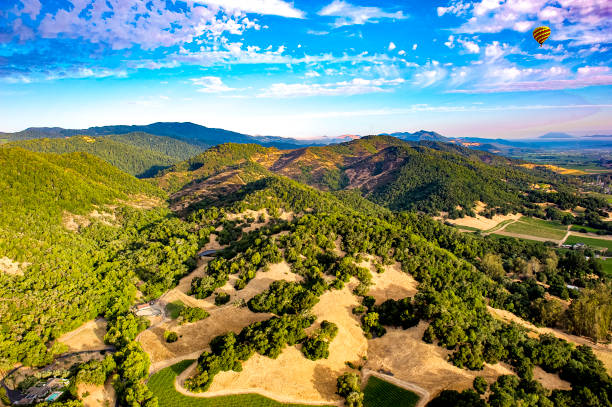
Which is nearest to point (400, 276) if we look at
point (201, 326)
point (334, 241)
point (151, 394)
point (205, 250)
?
point (334, 241)

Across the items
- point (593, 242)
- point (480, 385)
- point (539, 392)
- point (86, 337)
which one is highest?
point (539, 392)

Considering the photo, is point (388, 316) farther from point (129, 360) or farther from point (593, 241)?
point (593, 241)

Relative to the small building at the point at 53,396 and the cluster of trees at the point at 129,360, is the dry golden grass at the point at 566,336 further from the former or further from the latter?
the small building at the point at 53,396

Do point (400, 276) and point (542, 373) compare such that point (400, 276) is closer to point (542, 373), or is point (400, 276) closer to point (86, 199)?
point (542, 373)

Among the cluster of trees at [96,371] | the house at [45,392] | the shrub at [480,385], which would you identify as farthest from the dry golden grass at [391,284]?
the house at [45,392]

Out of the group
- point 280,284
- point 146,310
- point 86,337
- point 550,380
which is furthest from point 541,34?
point 86,337

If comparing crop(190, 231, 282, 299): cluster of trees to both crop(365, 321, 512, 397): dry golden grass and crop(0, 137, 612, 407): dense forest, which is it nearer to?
crop(0, 137, 612, 407): dense forest

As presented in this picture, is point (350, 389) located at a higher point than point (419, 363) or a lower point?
lower
